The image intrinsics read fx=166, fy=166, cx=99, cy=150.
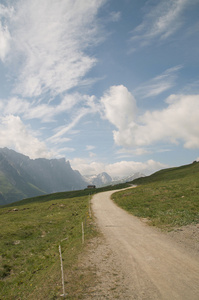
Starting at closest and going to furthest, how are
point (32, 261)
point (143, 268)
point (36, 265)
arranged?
1. point (143, 268)
2. point (36, 265)
3. point (32, 261)

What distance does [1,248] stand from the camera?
75.1 ft

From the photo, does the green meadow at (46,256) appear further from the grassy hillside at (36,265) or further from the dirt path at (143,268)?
the dirt path at (143,268)

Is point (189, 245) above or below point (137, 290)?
below

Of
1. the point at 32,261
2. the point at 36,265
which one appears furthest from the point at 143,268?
the point at 32,261

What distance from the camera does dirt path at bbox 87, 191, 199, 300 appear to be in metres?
9.70

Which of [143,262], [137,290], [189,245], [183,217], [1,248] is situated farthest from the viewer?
[183,217]

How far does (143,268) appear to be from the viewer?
12.5 meters

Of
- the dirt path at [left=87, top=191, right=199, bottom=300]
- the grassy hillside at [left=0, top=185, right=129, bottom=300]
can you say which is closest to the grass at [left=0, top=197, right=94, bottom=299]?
the grassy hillside at [left=0, top=185, right=129, bottom=300]

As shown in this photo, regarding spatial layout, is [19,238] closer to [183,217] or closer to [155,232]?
[155,232]

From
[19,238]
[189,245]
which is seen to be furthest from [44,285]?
[19,238]

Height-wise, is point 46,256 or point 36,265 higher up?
point 46,256

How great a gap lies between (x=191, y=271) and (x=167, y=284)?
9.00 ft

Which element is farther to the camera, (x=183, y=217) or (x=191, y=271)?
(x=183, y=217)

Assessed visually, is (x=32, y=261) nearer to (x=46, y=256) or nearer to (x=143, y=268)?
(x=46, y=256)
